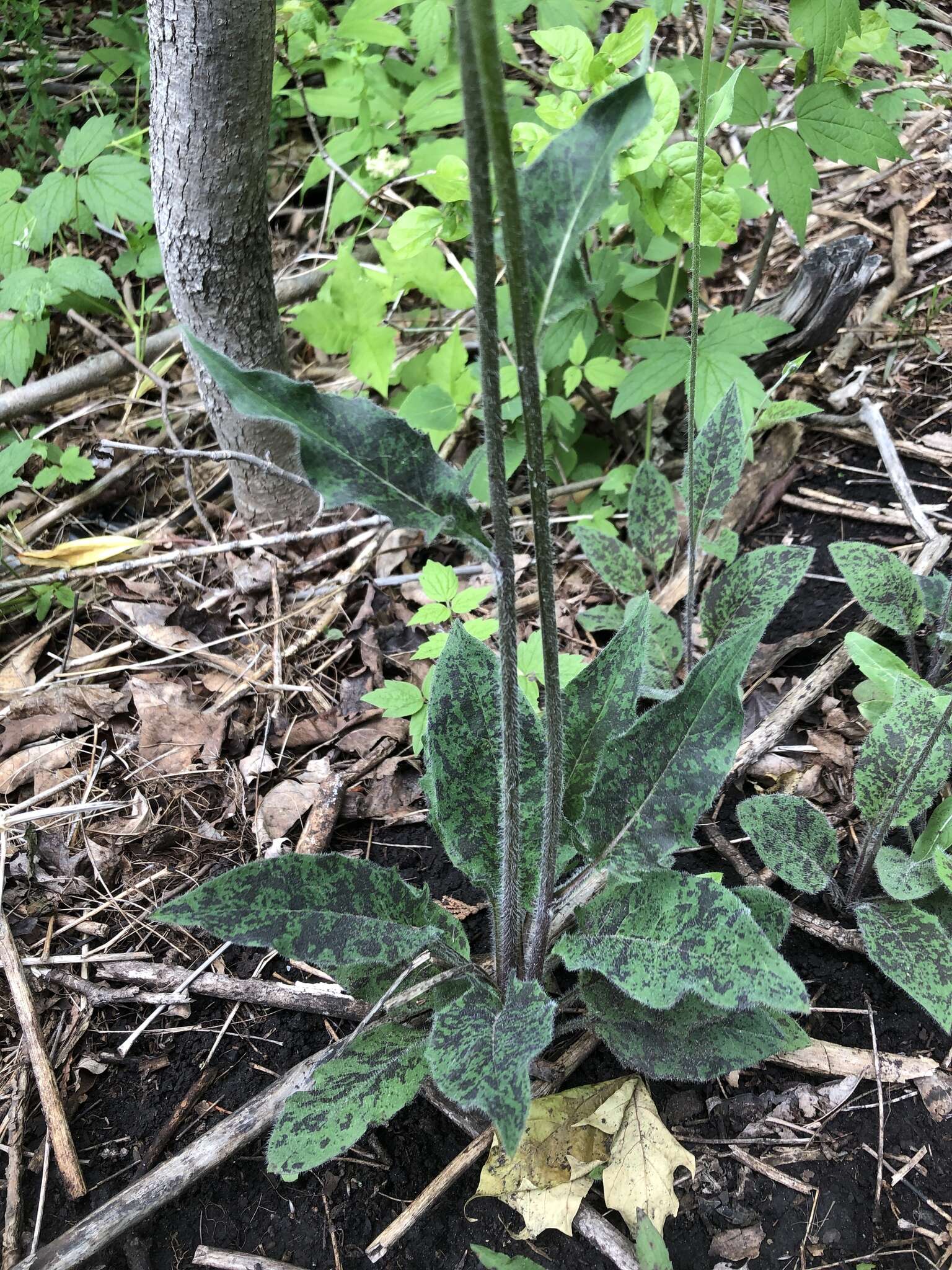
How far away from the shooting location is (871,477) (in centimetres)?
262

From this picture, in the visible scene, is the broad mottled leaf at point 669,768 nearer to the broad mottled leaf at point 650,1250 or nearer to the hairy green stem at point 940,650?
the broad mottled leaf at point 650,1250

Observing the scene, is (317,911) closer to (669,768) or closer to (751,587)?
(669,768)

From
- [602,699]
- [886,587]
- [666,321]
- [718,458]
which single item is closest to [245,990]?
[602,699]

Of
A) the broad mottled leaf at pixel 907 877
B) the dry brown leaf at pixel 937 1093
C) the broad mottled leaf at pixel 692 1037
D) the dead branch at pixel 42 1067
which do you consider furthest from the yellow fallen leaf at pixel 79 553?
the dry brown leaf at pixel 937 1093

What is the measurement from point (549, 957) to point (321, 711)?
3.08ft

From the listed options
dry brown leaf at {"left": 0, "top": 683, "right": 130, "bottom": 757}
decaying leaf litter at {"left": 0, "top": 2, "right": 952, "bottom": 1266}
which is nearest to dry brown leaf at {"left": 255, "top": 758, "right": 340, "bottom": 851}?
decaying leaf litter at {"left": 0, "top": 2, "right": 952, "bottom": 1266}

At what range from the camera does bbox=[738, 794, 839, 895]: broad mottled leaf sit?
1.70 meters

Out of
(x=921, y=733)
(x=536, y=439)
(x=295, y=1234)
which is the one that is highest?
(x=536, y=439)

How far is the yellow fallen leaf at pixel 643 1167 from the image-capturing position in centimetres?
145

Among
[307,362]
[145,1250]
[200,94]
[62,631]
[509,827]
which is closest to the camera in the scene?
[509,827]

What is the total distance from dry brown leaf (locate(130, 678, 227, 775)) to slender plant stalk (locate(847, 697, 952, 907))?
4.67ft

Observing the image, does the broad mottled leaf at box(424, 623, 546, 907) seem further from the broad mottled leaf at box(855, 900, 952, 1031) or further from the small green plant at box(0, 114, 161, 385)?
the small green plant at box(0, 114, 161, 385)

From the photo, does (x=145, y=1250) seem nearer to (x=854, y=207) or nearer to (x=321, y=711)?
(x=321, y=711)

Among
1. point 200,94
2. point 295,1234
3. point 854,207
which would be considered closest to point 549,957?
point 295,1234
